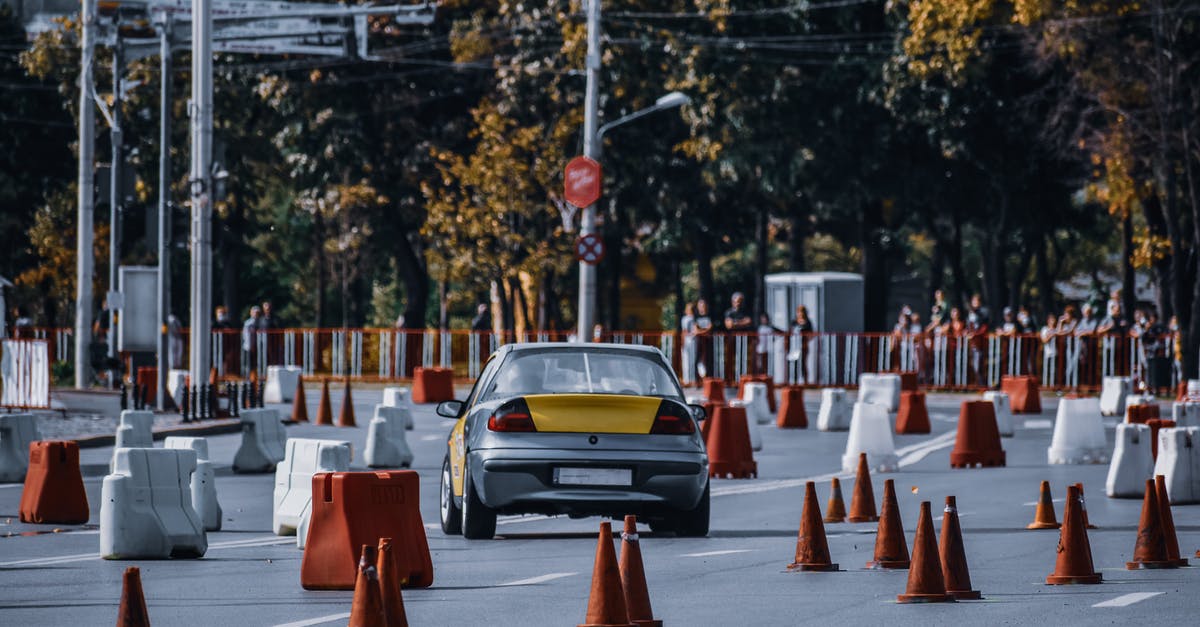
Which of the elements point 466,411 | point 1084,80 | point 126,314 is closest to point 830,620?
point 466,411

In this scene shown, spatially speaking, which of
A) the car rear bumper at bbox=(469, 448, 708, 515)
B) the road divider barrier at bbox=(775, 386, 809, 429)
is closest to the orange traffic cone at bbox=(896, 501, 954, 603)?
the car rear bumper at bbox=(469, 448, 708, 515)

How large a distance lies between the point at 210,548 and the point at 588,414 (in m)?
2.58

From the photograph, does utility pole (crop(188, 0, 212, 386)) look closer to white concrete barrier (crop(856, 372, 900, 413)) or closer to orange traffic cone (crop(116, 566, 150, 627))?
white concrete barrier (crop(856, 372, 900, 413))

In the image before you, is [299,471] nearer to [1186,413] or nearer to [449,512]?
[449,512]

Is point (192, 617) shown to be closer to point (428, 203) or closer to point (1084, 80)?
point (1084, 80)

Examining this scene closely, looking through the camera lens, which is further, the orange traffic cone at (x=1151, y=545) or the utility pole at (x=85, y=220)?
the utility pole at (x=85, y=220)

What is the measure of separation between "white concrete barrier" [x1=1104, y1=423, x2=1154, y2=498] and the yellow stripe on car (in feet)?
17.6

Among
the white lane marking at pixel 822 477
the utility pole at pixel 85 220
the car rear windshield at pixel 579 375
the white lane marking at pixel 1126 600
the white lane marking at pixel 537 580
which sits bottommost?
the white lane marking at pixel 822 477

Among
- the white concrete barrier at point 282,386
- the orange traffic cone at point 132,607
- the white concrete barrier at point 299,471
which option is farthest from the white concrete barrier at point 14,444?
the white concrete barrier at point 282,386

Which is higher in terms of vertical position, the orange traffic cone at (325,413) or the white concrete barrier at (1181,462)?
the white concrete barrier at (1181,462)

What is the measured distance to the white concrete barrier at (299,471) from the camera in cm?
1470

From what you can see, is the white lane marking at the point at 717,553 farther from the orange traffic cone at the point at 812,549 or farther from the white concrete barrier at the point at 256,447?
the white concrete barrier at the point at 256,447

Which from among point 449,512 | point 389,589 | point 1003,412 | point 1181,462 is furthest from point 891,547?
point 1003,412

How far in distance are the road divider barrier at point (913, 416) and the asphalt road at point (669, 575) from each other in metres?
8.46
